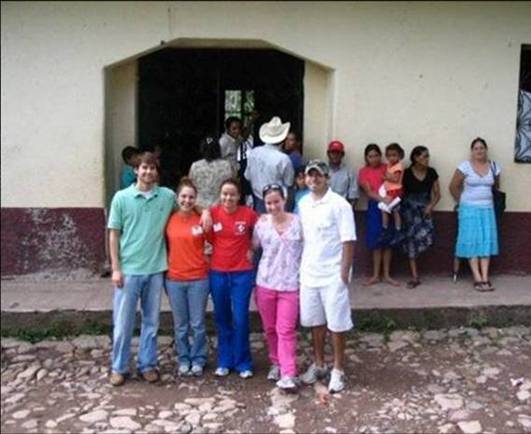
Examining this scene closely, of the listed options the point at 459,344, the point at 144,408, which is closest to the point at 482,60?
the point at 459,344

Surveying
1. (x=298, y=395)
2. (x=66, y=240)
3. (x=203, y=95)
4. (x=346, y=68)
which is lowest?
(x=298, y=395)

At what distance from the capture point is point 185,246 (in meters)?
4.21

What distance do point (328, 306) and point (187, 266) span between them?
87 cm

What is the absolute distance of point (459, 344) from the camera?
5152mm

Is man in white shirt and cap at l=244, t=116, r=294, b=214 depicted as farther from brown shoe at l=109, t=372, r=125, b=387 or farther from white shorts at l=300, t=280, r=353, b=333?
brown shoe at l=109, t=372, r=125, b=387

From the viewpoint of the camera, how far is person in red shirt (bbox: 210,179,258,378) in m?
4.26

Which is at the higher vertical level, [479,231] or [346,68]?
[346,68]

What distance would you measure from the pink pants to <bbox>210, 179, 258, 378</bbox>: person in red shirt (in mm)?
122

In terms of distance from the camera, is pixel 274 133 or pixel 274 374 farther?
pixel 274 133

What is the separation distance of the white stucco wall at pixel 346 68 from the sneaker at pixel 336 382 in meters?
2.29

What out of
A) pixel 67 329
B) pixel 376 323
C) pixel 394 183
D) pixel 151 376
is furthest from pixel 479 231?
pixel 67 329

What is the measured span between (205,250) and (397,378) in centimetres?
151

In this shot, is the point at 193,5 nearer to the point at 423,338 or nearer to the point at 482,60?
the point at 482,60

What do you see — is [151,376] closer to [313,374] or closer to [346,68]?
[313,374]
